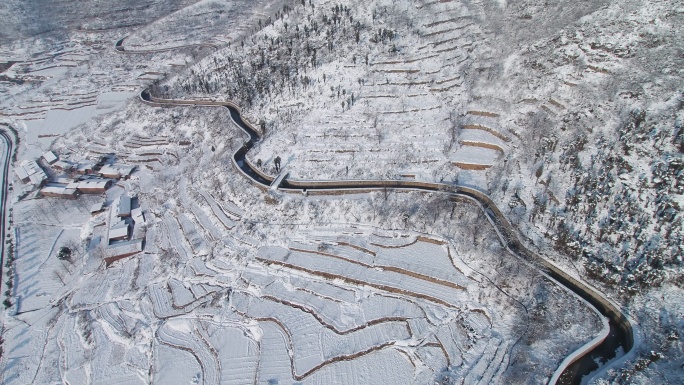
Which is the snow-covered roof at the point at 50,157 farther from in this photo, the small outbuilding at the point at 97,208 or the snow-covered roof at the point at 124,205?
the snow-covered roof at the point at 124,205

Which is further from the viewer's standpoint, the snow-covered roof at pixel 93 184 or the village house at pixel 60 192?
the snow-covered roof at pixel 93 184

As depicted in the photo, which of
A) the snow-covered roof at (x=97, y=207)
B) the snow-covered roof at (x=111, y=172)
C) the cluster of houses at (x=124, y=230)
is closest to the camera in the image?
the cluster of houses at (x=124, y=230)

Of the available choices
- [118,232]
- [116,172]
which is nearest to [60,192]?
[116,172]

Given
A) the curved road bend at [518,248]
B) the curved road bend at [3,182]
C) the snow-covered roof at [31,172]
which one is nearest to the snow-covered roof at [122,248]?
the curved road bend at [3,182]

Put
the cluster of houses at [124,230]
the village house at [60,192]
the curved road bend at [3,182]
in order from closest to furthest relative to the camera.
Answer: the cluster of houses at [124,230] → the curved road bend at [3,182] → the village house at [60,192]

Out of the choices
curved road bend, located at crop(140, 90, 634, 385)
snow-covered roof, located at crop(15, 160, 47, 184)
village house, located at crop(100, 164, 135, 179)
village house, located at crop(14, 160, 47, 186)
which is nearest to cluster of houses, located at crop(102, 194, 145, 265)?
village house, located at crop(100, 164, 135, 179)

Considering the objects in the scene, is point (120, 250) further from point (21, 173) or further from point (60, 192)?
point (21, 173)

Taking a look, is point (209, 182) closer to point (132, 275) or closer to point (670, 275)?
point (132, 275)
